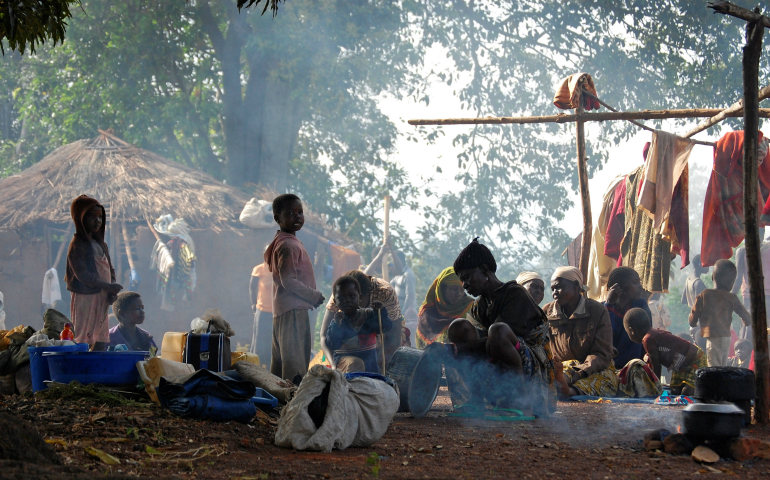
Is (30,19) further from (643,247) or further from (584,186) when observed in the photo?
(643,247)

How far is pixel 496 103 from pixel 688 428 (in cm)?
1790

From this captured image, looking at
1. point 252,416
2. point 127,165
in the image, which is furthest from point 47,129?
point 252,416

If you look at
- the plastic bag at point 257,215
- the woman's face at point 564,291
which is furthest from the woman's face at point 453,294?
the plastic bag at point 257,215

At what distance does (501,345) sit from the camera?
4961 mm

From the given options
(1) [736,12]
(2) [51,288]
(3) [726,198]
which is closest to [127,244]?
(2) [51,288]

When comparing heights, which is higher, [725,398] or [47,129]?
[47,129]

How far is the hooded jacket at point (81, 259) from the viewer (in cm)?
624

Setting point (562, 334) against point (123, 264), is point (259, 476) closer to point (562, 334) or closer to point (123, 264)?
point (562, 334)

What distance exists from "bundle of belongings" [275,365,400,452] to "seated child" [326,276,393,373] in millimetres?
2323

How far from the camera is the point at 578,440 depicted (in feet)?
14.1

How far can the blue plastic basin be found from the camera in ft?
15.5

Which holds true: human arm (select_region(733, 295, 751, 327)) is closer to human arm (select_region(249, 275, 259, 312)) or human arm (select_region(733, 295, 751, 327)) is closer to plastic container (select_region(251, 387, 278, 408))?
plastic container (select_region(251, 387, 278, 408))

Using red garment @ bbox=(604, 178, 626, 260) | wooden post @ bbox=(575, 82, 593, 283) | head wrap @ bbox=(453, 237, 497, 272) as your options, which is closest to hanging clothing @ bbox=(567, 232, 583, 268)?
red garment @ bbox=(604, 178, 626, 260)

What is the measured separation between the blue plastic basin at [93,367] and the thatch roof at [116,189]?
1020 cm
